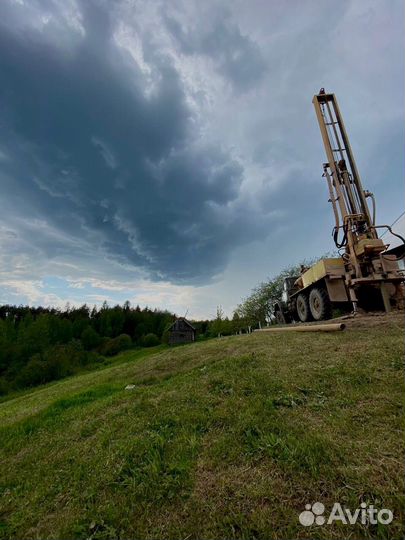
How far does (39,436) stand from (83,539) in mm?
3185

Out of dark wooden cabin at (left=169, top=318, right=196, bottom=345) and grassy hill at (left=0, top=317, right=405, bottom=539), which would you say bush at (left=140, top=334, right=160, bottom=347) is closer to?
dark wooden cabin at (left=169, top=318, right=196, bottom=345)

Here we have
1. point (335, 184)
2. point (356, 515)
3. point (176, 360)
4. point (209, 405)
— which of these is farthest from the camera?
point (335, 184)

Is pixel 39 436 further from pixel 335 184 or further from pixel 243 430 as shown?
pixel 335 184

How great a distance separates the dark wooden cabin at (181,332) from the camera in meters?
41.9

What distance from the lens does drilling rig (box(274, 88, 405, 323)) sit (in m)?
7.82

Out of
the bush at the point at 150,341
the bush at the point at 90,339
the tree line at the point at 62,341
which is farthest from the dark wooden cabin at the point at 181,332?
the bush at the point at 90,339

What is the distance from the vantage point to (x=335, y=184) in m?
9.31

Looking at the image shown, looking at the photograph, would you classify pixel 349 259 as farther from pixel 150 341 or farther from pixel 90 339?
pixel 90 339

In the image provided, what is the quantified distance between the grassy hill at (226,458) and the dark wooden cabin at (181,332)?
1493 inches

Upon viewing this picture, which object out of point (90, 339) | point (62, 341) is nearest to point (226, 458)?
point (90, 339)

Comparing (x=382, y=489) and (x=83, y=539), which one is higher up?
(x=382, y=489)

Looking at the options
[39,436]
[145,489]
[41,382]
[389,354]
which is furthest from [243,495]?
[41,382]

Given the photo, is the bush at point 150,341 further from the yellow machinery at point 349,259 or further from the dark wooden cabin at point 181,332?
the yellow machinery at point 349,259

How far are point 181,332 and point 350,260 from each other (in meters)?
36.5
